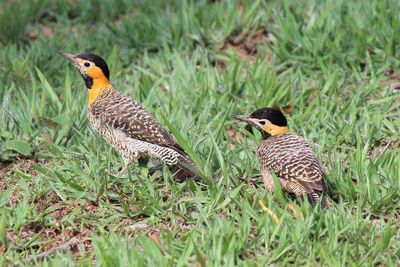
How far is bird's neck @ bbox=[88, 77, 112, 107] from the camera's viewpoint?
741 cm

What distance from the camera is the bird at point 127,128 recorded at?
6723 mm

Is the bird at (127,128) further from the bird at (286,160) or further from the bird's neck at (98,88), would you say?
the bird at (286,160)

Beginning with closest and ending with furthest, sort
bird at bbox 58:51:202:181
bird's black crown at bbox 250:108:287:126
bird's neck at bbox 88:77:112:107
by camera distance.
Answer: bird at bbox 58:51:202:181 → bird's black crown at bbox 250:108:287:126 → bird's neck at bbox 88:77:112:107

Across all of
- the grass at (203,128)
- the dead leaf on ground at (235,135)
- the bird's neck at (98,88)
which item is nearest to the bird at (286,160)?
the grass at (203,128)

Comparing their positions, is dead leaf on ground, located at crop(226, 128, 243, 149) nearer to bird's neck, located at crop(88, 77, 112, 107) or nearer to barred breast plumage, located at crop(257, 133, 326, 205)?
barred breast plumage, located at crop(257, 133, 326, 205)

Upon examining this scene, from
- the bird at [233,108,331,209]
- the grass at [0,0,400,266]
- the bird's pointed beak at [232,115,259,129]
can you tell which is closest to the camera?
the grass at [0,0,400,266]

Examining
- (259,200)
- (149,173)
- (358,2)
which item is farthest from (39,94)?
(358,2)

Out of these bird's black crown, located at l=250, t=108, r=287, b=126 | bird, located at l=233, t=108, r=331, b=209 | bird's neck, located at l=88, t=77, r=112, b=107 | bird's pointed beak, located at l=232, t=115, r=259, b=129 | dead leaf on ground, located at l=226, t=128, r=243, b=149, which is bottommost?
dead leaf on ground, located at l=226, t=128, r=243, b=149

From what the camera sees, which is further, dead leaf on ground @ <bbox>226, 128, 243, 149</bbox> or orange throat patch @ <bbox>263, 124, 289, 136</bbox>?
dead leaf on ground @ <bbox>226, 128, 243, 149</bbox>

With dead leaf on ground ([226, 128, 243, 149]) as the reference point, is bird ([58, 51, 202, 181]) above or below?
above

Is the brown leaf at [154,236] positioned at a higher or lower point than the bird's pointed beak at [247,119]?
lower

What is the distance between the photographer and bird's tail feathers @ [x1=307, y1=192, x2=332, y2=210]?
236 inches

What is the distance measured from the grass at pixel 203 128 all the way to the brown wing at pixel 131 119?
154 millimetres

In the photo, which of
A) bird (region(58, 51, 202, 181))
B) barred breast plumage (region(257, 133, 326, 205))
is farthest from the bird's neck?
barred breast plumage (region(257, 133, 326, 205))
